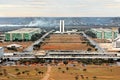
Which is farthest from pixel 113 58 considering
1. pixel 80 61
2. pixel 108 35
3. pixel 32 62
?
pixel 108 35

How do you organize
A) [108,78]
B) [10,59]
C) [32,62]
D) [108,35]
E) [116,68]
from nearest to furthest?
1. [108,78]
2. [116,68]
3. [32,62]
4. [10,59]
5. [108,35]

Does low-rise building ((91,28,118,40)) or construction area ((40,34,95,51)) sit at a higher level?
low-rise building ((91,28,118,40))

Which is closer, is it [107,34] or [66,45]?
[66,45]

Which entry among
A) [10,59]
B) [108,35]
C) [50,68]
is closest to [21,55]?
[10,59]

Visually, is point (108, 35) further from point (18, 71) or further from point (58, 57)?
point (18, 71)

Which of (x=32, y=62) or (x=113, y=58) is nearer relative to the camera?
(x=32, y=62)

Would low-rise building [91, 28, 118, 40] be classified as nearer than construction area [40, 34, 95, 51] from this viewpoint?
No

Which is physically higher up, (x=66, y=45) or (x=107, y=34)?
(x=107, y=34)

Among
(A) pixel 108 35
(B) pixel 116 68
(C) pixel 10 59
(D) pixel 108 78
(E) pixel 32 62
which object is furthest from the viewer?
(A) pixel 108 35

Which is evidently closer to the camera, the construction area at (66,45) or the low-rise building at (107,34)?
the construction area at (66,45)

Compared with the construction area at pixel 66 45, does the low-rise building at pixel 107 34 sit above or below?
above
